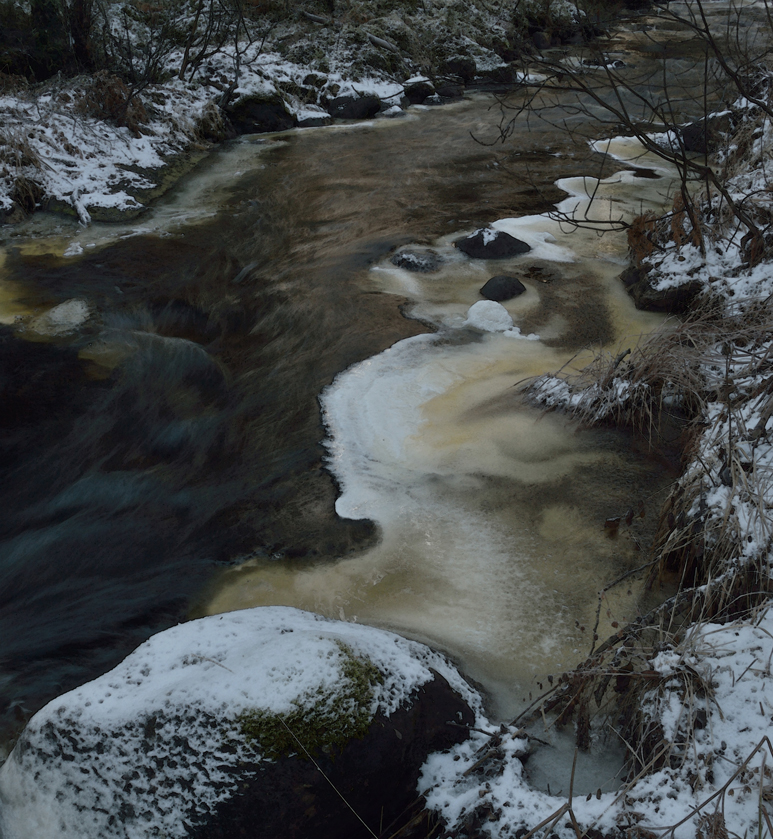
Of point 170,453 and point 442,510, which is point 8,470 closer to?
point 170,453

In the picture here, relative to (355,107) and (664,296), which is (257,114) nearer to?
(355,107)

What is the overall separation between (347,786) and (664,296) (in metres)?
4.98

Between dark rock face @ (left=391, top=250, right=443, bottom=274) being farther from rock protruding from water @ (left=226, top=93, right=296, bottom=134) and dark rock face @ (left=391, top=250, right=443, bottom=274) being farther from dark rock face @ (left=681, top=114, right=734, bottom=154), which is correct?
rock protruding from water @ (left=226, top=93, right=296, bottom=134)

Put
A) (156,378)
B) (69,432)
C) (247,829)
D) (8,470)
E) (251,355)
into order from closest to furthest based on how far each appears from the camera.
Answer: (247,829), (8,470), (69,432), (156,378), (251,355)

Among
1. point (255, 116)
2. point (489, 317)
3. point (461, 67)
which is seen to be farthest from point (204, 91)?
point (489, 317)

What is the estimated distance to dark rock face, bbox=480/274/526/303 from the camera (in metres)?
6.34

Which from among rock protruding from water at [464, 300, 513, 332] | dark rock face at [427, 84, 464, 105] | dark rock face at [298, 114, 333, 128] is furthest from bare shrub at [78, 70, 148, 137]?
rock protruding from water at [464, 300, 513, 332]

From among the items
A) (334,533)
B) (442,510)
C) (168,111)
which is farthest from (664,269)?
(168,111)

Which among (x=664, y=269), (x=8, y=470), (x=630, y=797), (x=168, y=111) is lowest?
(x=8, y=470)

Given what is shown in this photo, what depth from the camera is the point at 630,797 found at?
6.70 feet

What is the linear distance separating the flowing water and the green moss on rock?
80cm

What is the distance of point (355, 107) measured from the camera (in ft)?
42.9

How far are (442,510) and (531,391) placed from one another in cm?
135

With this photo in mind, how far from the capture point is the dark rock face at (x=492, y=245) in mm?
7223
